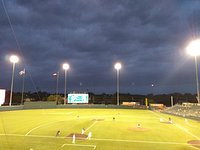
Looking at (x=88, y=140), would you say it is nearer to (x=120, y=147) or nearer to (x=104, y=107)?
(x=120, y=147)

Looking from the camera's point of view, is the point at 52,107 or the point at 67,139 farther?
the point at 52,107

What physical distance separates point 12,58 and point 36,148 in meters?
46.6

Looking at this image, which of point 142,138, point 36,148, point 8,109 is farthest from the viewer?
point 8,109

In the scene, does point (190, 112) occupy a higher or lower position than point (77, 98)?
lower

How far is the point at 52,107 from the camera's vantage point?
6875 centimetres

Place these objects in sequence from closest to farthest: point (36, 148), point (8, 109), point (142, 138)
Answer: point (36, 148)
point (142, 138)
point (8, 109)

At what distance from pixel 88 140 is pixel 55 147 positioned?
11.1ft

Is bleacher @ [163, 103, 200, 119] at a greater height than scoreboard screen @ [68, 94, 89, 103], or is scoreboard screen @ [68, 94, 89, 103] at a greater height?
scoreboard screen @ [68, 94, 89, 103]

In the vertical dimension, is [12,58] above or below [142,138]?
above

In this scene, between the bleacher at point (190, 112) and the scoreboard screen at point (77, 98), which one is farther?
the scoreboard screen at point (77, 98)

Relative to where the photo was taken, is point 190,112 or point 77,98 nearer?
point 190,112

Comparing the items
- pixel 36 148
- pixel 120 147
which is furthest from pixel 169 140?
pixel 36 148

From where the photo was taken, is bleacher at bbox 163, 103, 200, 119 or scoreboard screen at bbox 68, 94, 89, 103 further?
scoreboard screen at bbox 68, 94, 89, 103

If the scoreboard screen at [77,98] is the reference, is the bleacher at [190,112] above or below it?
below
